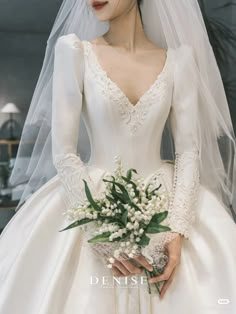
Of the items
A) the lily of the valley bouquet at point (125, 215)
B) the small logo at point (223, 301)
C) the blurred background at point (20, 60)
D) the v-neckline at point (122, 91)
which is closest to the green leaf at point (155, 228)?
the lily of the valley bouquet at point (125, 215)

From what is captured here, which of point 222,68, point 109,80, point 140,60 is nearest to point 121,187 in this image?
point 109,80

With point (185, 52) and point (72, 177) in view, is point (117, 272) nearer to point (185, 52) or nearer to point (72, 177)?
point (72, 177)

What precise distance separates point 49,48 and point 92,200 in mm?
506

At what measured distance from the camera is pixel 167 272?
0.90 metres

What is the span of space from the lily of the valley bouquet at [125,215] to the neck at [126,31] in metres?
0.43

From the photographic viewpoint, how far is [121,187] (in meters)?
0.84

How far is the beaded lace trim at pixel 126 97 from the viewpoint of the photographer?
1032 millimetres

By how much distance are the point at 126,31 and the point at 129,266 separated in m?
0.62

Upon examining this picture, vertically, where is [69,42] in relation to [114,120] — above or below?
above

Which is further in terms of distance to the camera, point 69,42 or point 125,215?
point 69,42

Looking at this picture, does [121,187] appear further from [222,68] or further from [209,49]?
[222,68]

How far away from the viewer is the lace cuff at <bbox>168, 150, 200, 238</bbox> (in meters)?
0.97

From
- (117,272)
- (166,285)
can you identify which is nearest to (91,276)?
(117,272)

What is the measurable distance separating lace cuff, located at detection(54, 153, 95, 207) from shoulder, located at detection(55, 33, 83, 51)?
27 centimetres
